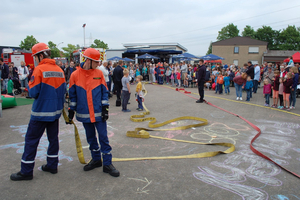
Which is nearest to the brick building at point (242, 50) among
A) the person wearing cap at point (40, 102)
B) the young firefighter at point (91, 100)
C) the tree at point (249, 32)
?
the tree at point (249, 32)

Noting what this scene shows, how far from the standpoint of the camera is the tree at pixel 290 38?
255 ft

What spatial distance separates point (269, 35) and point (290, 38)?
26.6ft

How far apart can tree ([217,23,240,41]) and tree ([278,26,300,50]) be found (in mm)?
17667

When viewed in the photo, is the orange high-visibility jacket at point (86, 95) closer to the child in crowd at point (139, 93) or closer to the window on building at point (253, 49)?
the child in crowd at point (139, 93)

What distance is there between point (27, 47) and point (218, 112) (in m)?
74.8

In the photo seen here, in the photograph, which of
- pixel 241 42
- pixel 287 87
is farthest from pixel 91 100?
pixel 241 42

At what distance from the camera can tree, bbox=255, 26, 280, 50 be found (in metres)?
84.7

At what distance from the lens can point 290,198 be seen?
2875 millimetres

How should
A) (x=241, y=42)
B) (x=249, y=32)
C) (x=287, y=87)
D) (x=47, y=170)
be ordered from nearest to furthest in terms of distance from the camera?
(x=47, y=170)
(x=287, y=87)
(x=241, y=42)
(x=249, y=32)

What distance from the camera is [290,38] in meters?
79.6

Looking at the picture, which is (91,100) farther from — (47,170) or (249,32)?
(249,32)

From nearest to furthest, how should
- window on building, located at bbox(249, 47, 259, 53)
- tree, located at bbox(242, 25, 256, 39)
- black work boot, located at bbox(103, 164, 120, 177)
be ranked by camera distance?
black work boot, located at bbox(103, 164, 120, 177) → window on building, located at bbox(249, 47, 259, 53) → tree, located at bbox(242, 25, 256, 39)

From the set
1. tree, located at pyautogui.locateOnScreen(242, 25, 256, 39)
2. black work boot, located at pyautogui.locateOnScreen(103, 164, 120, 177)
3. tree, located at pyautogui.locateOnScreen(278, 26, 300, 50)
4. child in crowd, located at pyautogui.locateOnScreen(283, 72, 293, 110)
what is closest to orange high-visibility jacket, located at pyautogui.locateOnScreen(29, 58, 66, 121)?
black work boot, located at pyautogui.locateOnScreen(103, 164, 120, 177)

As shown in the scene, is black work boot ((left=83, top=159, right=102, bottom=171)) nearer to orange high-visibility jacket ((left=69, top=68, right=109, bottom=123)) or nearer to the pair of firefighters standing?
the pair of firefighters standing
